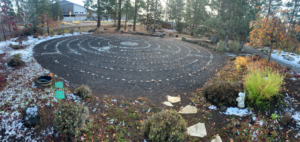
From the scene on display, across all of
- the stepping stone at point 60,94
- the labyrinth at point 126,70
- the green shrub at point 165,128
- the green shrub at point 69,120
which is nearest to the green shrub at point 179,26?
the labyrinth at point 126,70

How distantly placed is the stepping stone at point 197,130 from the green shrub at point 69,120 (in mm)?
3429

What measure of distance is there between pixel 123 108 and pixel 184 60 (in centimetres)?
890

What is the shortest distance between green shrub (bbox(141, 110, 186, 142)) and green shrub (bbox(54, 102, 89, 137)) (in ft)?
6.00

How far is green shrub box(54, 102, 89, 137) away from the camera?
446 centimetres

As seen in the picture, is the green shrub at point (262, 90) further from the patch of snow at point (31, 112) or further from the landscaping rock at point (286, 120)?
the patch of snow at point (31, 112)

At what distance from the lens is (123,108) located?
6.57 metres

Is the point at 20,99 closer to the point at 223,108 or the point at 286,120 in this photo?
the point at 223,108

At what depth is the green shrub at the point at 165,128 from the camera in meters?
4.32

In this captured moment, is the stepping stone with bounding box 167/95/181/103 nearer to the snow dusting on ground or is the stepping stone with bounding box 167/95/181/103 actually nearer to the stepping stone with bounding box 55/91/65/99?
the snow dusting on ground

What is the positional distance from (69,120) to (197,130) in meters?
4.02

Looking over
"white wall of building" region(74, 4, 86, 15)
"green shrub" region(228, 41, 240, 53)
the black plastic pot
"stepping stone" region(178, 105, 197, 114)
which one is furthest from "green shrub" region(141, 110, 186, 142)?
"white wall of building" region(74, 4, 86, 15)

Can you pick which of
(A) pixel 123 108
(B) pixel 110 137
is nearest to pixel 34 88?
(A) pixel 123 108

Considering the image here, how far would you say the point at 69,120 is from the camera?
14.7 feet

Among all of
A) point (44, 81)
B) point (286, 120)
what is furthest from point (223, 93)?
point (44, 81)
